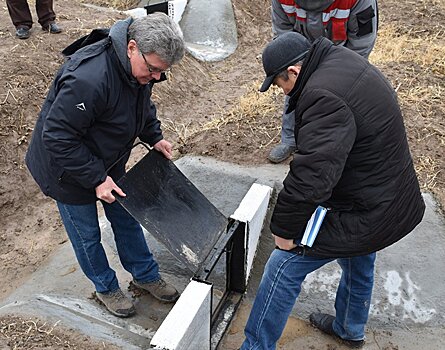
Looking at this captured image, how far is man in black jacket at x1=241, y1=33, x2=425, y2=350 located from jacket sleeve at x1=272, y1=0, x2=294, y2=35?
1.99m

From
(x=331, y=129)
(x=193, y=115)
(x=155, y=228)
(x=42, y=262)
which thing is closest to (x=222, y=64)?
(x=193, y=115)

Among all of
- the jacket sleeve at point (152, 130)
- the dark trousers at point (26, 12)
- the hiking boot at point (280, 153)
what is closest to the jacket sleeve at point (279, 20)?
the hiking boot at point (280, 153)

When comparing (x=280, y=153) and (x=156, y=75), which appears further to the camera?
(x=280, y=153)

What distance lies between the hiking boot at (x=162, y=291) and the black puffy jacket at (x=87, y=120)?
3.09 ft

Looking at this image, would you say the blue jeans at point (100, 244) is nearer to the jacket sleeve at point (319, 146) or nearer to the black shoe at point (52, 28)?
the jacket sleeve at point (319, 146)

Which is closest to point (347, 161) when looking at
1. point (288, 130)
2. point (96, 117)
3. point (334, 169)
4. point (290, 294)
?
point (334, 169)

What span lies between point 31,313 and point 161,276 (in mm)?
955

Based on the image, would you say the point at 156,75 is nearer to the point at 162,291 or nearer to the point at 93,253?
the point at 93,253

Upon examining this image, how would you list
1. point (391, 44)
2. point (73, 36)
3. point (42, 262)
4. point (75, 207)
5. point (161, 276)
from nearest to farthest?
point (75, 207) → point (161, 276) → point (42, 262) → point (73, 36) → point (391, 44)

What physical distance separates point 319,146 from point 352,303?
124 centimetres

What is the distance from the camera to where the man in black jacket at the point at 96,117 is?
2414mm

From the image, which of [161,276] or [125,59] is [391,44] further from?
[125,59]

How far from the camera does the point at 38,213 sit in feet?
15.5

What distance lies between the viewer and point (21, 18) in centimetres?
620
